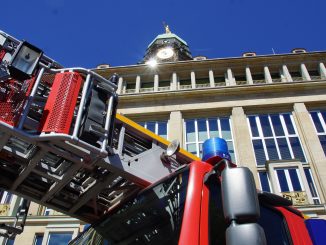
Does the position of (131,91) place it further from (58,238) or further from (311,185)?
(311,185)

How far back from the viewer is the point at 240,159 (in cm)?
1861

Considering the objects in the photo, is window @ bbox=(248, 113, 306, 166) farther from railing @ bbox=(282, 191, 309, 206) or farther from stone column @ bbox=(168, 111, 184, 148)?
stone column @ bbox=(168, 111, 184, 148)

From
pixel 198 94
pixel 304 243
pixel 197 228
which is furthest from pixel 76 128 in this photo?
pixel 198 94

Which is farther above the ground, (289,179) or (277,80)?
(277,80)

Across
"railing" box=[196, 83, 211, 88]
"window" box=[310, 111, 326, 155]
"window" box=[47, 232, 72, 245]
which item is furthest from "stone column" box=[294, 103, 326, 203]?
"window" box=[47, 232, 72, 245]

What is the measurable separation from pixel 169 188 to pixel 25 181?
1.61 meters

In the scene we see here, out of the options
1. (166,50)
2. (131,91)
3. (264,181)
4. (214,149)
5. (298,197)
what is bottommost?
(214,149)

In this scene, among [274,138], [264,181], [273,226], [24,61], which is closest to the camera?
[24,61]

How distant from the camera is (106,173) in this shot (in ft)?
12.2

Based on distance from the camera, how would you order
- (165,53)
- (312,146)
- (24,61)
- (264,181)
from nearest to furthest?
(24,61) < (264,181) < (312,146) < (165,53)

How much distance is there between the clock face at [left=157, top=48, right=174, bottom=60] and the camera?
33616mm

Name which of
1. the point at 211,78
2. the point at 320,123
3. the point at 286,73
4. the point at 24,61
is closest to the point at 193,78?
the point at 211,78

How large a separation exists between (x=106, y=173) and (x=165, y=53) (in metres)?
31.5

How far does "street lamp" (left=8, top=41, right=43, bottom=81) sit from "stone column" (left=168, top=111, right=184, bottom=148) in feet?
54.4
